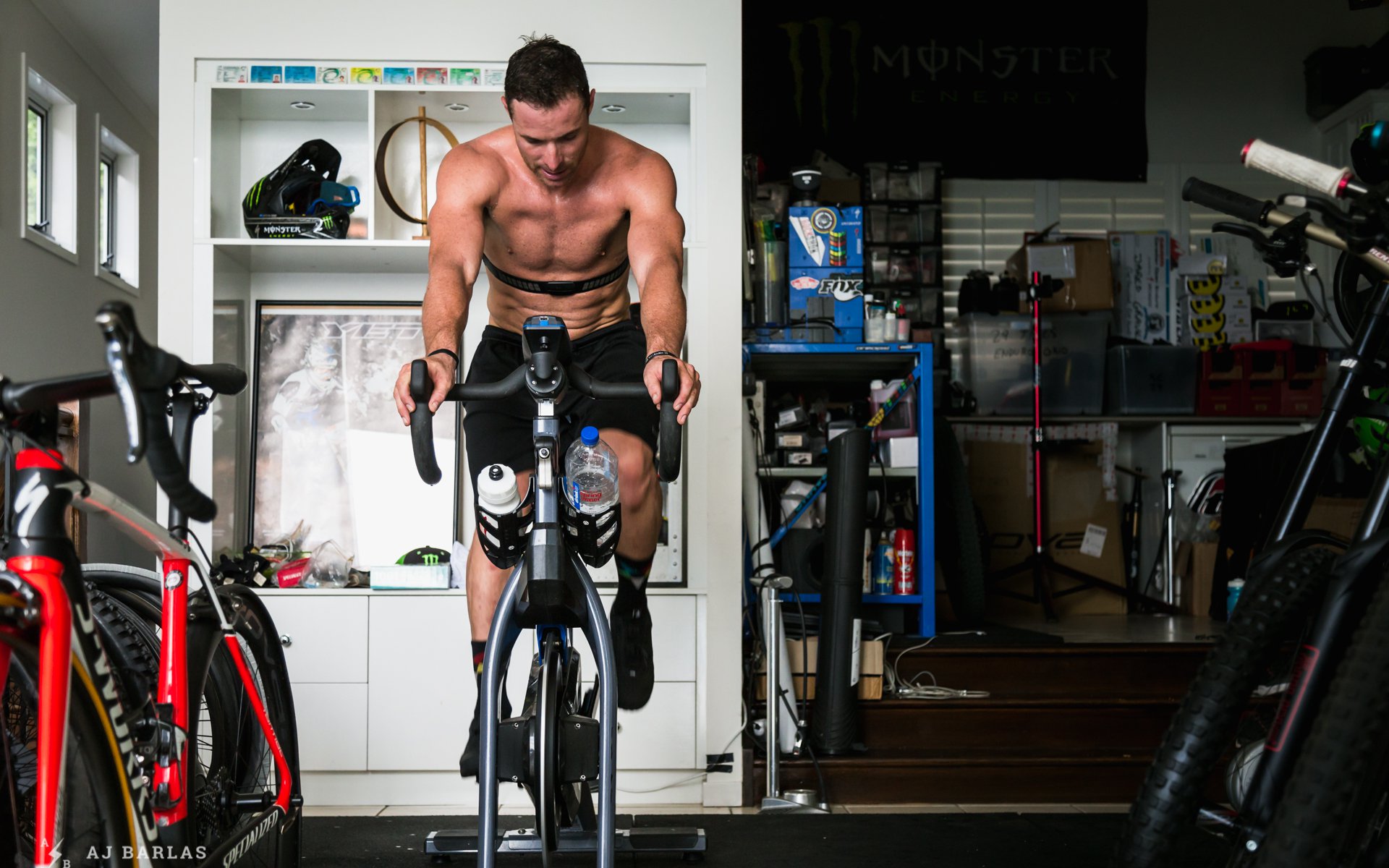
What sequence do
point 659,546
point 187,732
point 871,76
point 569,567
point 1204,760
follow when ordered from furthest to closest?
point 871,76 < point 659,546 < point 569,567 < point 187,732 < point 1204,760

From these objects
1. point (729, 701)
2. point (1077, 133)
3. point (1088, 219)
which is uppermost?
point (1077, 133)

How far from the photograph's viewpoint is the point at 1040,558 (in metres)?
4.78

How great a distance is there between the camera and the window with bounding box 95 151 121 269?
6.86 meters

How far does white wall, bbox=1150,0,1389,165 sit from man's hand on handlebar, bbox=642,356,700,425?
5608mm

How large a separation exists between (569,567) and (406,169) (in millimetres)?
2101

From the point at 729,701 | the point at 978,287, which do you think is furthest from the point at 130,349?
the point at 978,287

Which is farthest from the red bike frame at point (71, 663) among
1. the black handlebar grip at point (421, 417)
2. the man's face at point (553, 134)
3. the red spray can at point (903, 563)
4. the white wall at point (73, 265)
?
the white wall at point (73, 265)

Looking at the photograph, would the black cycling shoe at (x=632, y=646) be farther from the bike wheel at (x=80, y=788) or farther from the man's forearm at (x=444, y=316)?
the bike wheel at (x=80, y=788)

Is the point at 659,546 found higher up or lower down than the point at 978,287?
lower down

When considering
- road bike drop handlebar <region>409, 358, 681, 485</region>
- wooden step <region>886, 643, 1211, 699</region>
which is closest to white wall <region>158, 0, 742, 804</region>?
wooden step <region>886, 643, 1211, 699</region>

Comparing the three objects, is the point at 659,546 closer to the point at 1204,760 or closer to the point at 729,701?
the point at 729,701

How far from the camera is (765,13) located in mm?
6086

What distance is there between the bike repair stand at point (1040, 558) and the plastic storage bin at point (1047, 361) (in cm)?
8

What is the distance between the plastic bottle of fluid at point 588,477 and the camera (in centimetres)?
168
